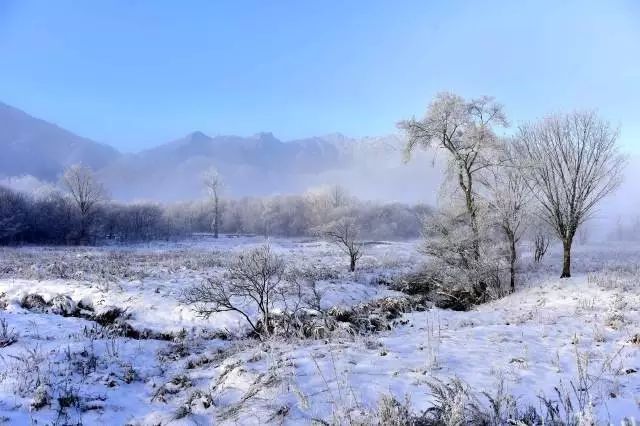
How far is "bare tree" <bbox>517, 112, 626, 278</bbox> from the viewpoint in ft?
57.0

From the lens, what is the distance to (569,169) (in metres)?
17.9

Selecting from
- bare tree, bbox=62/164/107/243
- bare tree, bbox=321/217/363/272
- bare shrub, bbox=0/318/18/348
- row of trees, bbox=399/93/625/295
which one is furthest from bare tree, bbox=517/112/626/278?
bare tree, bbox=62/164/107/243

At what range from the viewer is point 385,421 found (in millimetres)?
3631

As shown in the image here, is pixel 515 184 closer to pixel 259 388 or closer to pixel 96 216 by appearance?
pixel 259 388

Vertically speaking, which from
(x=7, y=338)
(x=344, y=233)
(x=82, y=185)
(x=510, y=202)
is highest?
(x=82, y=185)

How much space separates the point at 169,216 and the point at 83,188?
28877mm

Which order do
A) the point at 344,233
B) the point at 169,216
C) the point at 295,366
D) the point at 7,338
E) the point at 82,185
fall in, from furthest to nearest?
the point at 169,216, the point at 82,185, the point at 344,233, the point at 7,338, the point at 295,366

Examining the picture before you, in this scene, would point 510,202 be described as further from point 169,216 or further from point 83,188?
point 169,216

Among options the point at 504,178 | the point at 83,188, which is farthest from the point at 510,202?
the point at 83,188

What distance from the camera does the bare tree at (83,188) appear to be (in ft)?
174

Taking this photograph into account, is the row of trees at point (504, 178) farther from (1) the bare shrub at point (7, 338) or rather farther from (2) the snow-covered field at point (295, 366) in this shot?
(1) the bare shrub at point (7, 338)

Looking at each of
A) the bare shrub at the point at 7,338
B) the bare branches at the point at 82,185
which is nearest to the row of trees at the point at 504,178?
the bare shrub at the point at 7,338

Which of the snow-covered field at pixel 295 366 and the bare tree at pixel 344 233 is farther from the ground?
the bare tree at pixel 344 233

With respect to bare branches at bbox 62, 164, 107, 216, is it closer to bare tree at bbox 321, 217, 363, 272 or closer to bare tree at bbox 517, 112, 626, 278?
bare tree at bbox 321, 217, 363, 272
